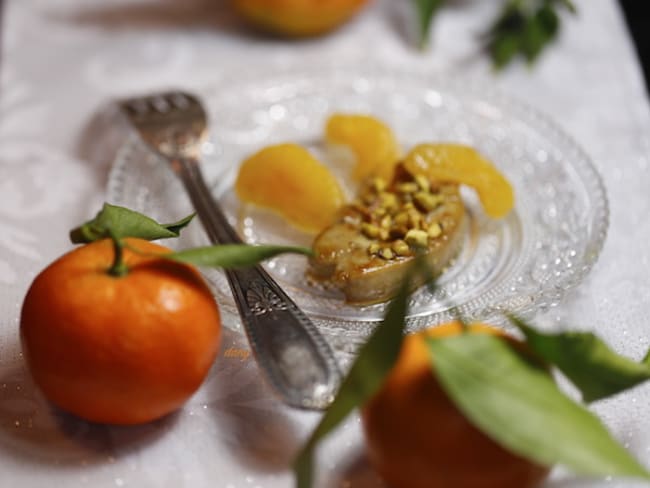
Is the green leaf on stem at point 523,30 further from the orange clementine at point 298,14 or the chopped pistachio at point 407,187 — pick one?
the chopped pistachio at point 407,187

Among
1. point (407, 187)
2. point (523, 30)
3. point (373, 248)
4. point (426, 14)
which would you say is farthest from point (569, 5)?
point (373, 248)

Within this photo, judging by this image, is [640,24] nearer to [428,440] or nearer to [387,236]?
[387,236]

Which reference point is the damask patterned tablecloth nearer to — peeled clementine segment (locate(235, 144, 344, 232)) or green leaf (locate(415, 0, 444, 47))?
green leaf (locate(415, 0, 444, 47))

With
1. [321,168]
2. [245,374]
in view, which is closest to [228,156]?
[321,168]

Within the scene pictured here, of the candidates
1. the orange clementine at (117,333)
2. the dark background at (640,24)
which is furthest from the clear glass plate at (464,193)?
the dark background at (640,24)

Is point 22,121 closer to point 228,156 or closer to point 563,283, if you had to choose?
point 228,156

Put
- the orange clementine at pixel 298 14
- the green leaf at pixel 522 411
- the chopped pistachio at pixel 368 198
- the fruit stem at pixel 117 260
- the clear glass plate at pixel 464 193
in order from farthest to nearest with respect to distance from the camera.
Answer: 1. the orange clementine at pixel 298 14
2. the chopped pistachio at pixel 368 198
3. the clear glass plate at pixel 464 193
4. the fruit stem at pixel 117 260
5. the green leaf at pixel 522 411
